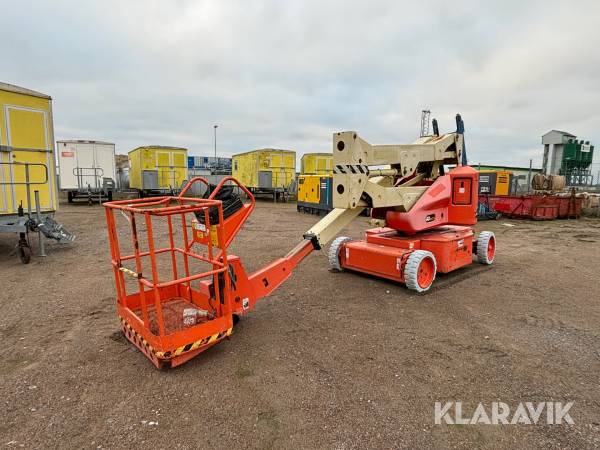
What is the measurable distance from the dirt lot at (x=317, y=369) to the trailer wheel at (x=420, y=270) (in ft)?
0.60

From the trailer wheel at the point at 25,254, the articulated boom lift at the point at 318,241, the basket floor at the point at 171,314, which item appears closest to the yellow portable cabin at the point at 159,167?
the trailer wheel at the point at 25,254

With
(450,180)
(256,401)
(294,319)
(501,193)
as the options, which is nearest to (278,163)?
(501,193)

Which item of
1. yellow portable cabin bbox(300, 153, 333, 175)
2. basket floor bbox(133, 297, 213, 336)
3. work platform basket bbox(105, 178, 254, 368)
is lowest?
basket floor bbox(133, 297, 213, 336)

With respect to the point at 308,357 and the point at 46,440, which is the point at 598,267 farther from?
the point at 46,440

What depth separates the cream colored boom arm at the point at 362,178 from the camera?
5125mm

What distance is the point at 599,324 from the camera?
4719 mm

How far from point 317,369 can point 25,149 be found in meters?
8.32

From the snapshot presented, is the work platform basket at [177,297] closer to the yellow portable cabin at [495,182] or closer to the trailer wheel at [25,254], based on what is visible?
the trailer wheel at [25,254]

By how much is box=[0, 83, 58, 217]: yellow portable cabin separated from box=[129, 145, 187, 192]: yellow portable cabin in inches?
586

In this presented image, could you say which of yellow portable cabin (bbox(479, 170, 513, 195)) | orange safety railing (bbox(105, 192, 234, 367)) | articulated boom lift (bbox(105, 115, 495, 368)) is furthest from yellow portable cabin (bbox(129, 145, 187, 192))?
orange safety railing (bbox(105, 192, 234, 367))

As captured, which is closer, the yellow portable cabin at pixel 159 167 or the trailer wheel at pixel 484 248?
the trailer wheel at pixel 484 248

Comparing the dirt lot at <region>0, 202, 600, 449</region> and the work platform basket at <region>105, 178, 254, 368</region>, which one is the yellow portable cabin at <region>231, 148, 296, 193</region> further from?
the work platform basket at <region>105, 178, 254, 368</region>

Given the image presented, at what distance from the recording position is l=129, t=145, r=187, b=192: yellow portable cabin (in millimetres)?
23406

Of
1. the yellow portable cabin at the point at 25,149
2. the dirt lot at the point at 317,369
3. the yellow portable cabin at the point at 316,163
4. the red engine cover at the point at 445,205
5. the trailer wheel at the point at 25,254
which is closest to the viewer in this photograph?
the dirt lot at the point at 317,369
